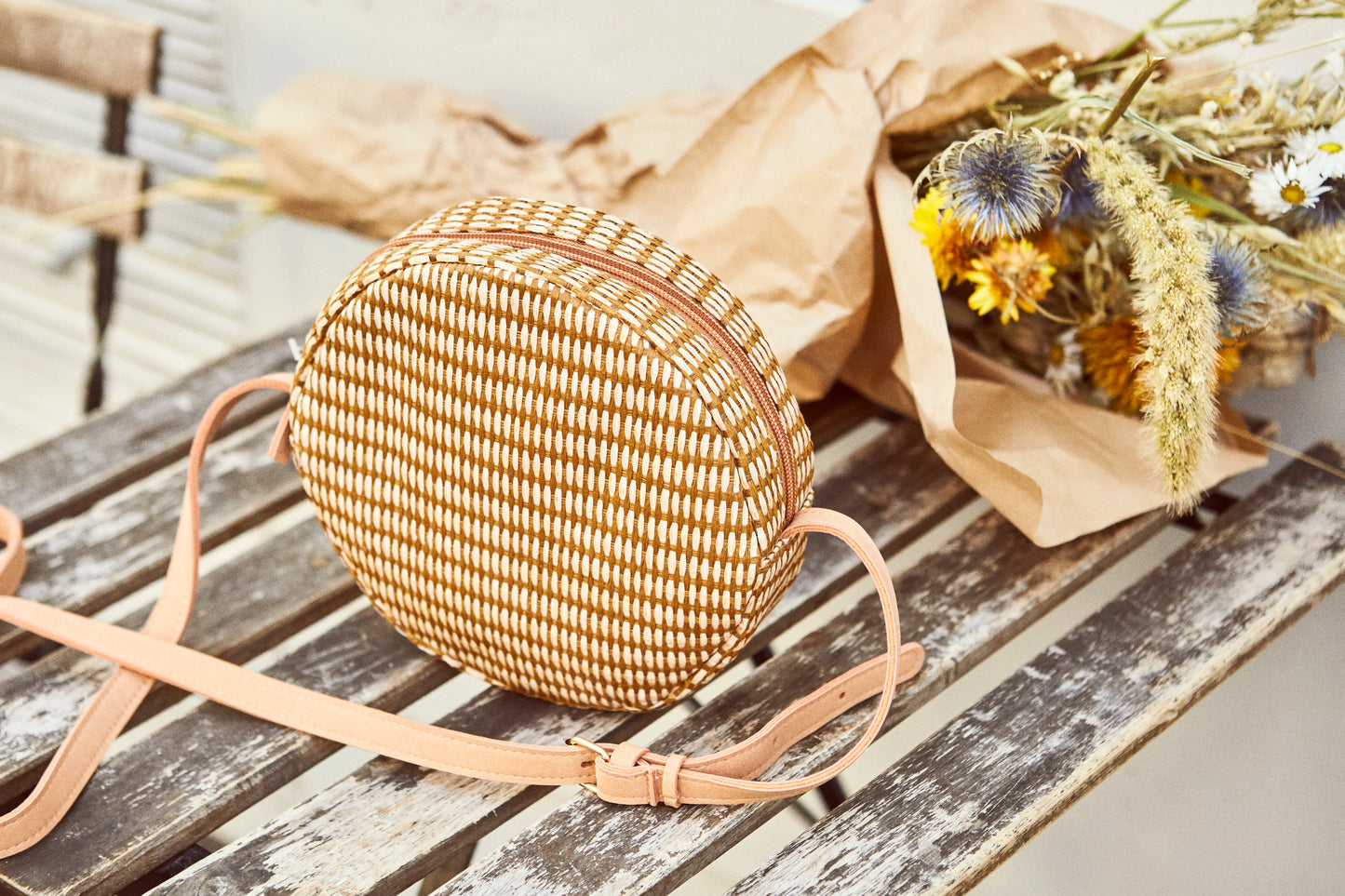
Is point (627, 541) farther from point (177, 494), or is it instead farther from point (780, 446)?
point (177, 494)

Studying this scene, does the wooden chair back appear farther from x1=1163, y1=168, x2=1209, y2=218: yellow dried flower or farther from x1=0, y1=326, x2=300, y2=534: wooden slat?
x1=1163, y1=168, x2=1209, y2=218: yellow dried flower

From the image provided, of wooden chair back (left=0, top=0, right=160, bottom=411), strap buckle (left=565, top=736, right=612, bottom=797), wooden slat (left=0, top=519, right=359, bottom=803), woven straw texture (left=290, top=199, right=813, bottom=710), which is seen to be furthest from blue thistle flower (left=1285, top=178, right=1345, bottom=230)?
wooden chair back (left=0, top=0, right=160, bottom=411)

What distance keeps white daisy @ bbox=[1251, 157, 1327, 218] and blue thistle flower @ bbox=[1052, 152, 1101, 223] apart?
81 mm

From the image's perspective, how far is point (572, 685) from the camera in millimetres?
583

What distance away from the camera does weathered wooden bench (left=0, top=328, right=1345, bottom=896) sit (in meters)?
0.52

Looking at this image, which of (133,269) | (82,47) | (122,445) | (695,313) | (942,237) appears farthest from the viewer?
(133,269)

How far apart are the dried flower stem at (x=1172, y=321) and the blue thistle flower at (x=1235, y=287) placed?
0.03 meters

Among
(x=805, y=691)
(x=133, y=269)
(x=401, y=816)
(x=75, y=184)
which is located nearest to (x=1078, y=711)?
(x=805, y=691)

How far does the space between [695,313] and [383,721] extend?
0.83 feet

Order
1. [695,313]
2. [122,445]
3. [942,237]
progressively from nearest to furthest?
[695,313]
[942,237]
[122,445]

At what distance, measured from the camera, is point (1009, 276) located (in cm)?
65

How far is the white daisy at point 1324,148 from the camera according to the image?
0.58 meters

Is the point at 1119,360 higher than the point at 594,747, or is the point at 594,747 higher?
the point at 1119,360

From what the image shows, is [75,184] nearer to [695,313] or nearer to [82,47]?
[82,47]
